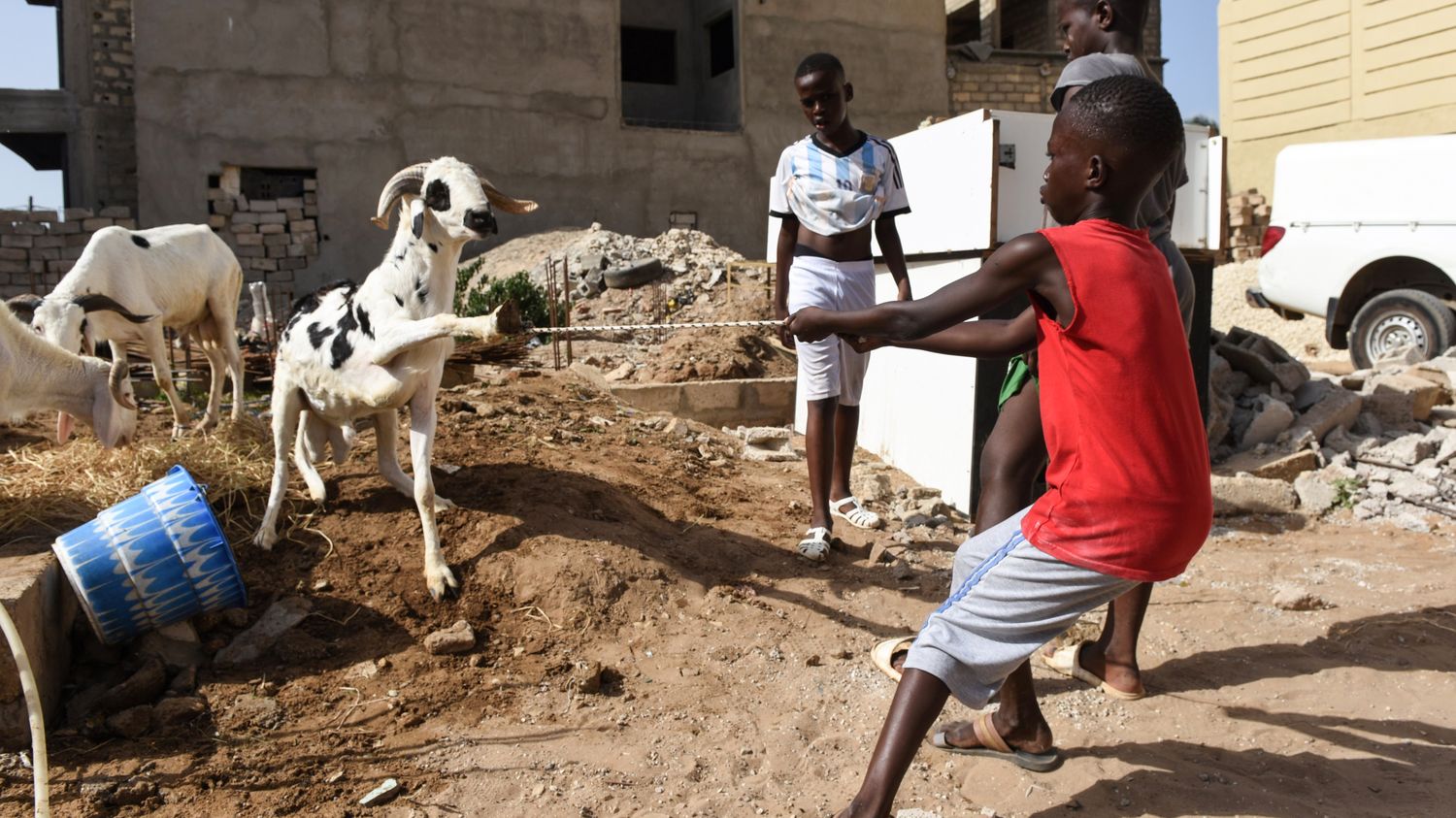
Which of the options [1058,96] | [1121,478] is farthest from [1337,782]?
[1058,96]

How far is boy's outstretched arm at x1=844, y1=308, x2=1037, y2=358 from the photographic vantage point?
8.82 feet

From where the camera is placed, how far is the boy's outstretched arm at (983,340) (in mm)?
2689

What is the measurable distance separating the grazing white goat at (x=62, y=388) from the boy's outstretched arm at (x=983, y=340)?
4311mm

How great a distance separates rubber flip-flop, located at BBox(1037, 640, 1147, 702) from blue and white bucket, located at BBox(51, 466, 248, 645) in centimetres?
309

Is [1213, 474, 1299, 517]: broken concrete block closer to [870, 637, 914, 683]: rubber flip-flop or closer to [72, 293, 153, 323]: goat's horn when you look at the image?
[870, 637, 914, 683]: rubber flip-flop

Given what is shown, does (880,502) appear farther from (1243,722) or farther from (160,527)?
(160,527)

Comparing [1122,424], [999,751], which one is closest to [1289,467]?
[999,751]

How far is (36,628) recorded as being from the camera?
3652 mm

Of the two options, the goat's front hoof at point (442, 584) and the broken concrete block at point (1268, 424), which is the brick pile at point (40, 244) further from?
the broken concrete block at point (1268, 424)

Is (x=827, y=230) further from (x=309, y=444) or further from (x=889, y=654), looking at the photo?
(x=309, y=444)

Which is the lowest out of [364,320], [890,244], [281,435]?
[281,435]

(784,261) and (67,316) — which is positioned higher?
(784,261)

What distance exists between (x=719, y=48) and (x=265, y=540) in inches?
836

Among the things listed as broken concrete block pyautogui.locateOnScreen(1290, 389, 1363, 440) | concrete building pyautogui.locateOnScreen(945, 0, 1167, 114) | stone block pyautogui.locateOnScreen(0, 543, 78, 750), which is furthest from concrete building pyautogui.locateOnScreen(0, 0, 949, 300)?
stone block pyautogui.locateOnScreen(0, 543, 78, 750)
